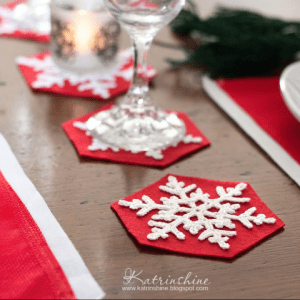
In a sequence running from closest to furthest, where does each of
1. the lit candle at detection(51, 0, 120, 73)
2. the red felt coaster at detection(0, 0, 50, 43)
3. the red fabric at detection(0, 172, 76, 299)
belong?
the red fabric at detection(0, 172, 76, 299) → the lit candle at detection(51, 0, 120, 73) → the red felt coaster at detection(0, 0, 50, 43)

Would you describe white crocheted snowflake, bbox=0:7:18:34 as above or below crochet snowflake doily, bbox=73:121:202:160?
above

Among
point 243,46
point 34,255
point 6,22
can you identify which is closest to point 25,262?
point 34,255

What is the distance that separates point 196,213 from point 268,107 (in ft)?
0.97

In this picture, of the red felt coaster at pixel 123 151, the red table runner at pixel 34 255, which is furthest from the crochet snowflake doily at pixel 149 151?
the red table runner at pixel 34 255

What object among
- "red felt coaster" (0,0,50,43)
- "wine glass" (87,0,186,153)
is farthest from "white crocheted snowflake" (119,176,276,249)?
"red felt coaster" (0,0,50,43)

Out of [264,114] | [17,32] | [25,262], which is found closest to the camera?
[25,262]

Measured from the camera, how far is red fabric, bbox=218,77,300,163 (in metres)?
0.58

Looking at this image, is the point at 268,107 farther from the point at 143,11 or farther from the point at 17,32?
the point at 17,32

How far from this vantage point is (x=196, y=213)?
0.43 m

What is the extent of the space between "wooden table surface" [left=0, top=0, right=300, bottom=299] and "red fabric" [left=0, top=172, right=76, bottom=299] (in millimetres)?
29

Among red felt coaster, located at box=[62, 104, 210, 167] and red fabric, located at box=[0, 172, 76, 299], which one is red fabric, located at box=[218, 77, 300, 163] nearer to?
red felt coaster, located at box=[62, 104, 210, 167]

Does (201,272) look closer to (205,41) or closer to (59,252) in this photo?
(59,252)

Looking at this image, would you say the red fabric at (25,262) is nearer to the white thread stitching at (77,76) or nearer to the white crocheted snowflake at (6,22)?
the white thread stitching at (77,76)

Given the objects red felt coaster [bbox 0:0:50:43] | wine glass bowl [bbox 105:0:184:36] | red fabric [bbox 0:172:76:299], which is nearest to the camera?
red fabric [bbox 0:172:76:299]
